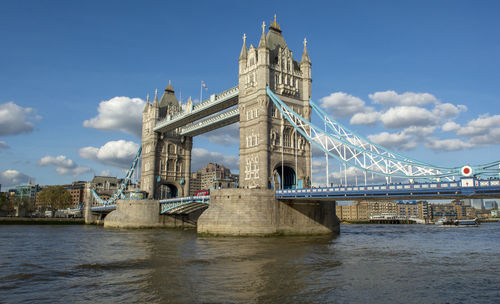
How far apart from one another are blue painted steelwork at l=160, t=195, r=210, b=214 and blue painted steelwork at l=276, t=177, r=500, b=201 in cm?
1892

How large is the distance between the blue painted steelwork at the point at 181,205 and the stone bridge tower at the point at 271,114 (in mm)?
10426

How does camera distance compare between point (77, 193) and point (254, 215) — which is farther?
point (77, 193)

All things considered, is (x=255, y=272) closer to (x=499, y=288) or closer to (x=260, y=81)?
(x=499, y=288)

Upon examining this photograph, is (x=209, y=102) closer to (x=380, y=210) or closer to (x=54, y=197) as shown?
(x=54, y=197)

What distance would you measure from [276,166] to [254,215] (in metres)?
10.5

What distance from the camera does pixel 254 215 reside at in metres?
41.8

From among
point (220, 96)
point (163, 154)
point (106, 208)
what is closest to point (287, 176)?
point (220, 96)

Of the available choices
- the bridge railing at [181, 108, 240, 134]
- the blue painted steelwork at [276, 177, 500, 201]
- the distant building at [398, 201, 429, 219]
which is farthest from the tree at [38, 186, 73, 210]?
the distant building at [398, 201, 429, 219]

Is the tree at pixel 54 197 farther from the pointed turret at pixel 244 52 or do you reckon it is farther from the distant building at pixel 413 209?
the distant building at pixel 413 209

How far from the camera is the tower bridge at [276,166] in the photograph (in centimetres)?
3522

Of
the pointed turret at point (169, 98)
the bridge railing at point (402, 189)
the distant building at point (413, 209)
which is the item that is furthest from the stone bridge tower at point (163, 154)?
the distant building at point (413, 209)

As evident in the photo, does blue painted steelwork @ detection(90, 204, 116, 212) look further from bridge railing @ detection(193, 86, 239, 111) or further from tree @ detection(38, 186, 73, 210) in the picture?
bridge railing @ detection(193, 86, 239, 111)

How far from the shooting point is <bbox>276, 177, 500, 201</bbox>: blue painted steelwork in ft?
96.3

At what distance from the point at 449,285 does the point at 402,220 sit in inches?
5025
